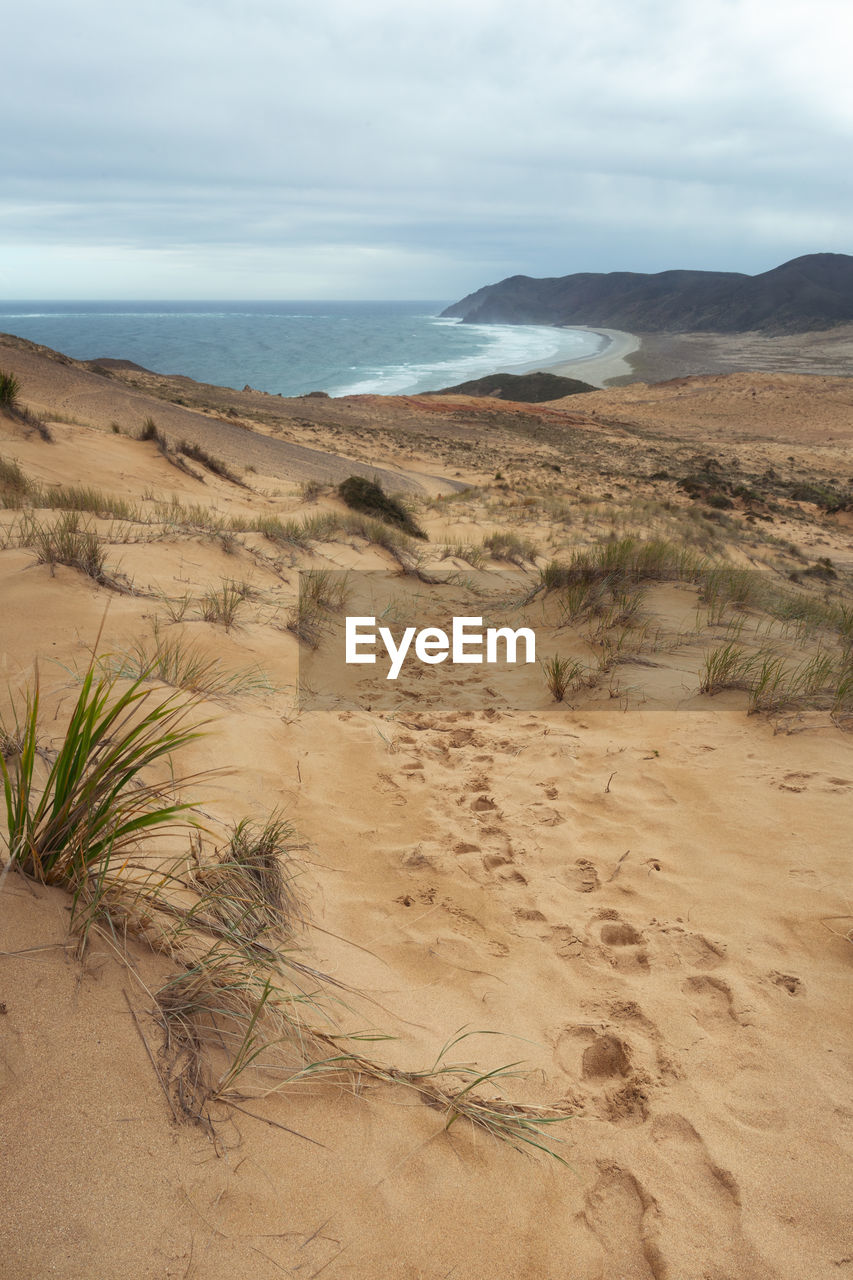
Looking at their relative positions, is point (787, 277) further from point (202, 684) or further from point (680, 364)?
Answer: point (202, 684)

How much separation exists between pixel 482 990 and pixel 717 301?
5498 inches

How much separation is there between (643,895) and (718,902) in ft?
0.90

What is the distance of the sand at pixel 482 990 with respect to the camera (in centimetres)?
132

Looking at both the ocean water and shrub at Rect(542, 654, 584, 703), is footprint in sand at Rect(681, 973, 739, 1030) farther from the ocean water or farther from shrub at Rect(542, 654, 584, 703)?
the ocean water

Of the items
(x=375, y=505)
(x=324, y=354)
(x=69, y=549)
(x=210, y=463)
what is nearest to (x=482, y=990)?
(x=69, y=549)

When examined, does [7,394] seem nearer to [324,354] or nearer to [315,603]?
[315,603]

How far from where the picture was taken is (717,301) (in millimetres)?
117875

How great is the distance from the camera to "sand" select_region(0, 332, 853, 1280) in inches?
52.0

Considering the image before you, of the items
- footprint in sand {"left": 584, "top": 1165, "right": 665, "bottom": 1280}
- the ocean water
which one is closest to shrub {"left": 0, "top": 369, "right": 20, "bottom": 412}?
footprint in sand {"left": 584, "top": 1165, "right": 665, "bottom": 1280}

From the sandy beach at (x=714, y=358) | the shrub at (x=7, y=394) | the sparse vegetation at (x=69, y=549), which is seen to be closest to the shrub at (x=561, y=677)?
the sparse vegetation at (x=69, y=549)

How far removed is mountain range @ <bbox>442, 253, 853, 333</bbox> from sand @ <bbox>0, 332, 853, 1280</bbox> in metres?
109

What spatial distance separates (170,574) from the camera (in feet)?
17.8

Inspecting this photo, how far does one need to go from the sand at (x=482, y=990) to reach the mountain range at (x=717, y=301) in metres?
109

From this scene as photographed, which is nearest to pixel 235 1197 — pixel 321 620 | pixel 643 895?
pixel 643 895
